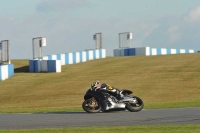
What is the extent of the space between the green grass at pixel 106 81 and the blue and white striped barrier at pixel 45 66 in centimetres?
69

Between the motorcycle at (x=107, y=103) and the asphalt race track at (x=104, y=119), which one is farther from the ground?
the motorcycle at (x=107, y=103)

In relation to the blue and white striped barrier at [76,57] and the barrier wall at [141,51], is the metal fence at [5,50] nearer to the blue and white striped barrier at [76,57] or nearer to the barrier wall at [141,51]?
the blue and white striped barrier at [76,57]

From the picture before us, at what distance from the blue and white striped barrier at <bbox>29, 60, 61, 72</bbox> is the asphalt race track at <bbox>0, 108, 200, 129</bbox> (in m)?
19.7

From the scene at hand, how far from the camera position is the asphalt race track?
1523 cm

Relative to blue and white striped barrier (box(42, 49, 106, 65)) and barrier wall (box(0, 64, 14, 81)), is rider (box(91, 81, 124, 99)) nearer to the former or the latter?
barrier wall (box(0, 64, 14, 81))

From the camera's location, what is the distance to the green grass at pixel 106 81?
2576cm

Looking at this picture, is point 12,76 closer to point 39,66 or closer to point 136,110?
point 39,66

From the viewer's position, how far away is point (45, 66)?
38.9m

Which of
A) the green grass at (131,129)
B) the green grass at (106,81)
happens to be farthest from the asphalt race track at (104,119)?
the green grass at (106,81)

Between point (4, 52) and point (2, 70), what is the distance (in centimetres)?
696

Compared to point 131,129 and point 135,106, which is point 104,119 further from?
point 131,129

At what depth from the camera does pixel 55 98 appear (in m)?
27.5

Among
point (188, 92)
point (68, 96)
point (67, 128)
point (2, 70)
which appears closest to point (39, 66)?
point (2, 70)

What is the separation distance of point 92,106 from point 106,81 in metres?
14.0
